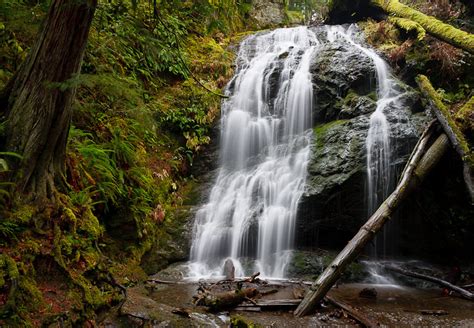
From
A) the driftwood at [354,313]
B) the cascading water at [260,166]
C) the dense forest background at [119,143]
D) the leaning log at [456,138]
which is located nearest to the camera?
the dense forest background at [119,143]

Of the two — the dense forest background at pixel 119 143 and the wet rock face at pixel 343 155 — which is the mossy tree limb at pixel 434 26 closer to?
the dense forest background at pixel 119 143

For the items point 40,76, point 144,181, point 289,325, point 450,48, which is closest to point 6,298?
point 40,76

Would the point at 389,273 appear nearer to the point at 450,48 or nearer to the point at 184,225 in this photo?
the point at 184,225

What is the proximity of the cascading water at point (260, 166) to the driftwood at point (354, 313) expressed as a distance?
6.04ft

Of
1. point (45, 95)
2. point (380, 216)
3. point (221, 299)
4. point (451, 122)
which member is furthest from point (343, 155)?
point (45, 95)

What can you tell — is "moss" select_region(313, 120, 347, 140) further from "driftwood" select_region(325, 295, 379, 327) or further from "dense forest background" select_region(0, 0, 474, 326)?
"driftwood" select_region(325, 295, 379, 327)

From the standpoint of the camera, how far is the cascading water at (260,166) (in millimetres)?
7059

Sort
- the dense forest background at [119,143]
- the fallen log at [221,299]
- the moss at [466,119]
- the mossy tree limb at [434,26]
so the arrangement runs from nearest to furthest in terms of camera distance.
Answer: the dense forest background at [119,143] → the fallen log at [221,299] → the moss at [466,119] → the mossy tree limb at [434,26]

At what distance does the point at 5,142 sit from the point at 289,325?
3.66m

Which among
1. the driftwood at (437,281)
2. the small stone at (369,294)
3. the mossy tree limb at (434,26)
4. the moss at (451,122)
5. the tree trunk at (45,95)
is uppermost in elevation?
the mossy tree limb at (434,26)

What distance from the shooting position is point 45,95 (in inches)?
143

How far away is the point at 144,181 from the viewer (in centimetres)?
677

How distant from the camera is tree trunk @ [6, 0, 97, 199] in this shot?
350cm

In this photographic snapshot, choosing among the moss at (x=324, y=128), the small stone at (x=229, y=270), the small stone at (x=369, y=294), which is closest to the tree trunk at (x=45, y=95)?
the small stone at (x=229, y=270)
